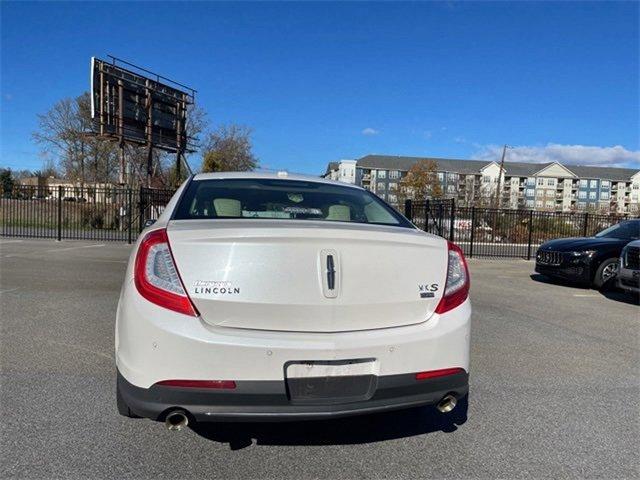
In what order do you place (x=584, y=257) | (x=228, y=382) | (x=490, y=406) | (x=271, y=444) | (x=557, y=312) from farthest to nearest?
(x=584, y=257) < (x=557, y=312) < (x=490, y=406) < (x=271, y=444) < (x=228, y=382)

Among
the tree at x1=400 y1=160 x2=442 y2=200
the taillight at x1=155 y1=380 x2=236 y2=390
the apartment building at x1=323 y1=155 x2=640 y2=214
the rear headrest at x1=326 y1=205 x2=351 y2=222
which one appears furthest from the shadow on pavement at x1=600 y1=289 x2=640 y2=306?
the apartment building at x1=323 y1=155 x2=640 y2=214

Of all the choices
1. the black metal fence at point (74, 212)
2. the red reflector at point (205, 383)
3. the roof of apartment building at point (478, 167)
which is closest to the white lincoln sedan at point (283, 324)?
the red reflector at point (205, 383)

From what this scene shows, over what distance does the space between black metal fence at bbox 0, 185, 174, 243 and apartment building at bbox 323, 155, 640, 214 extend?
8114 cm

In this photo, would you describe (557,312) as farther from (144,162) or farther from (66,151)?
→ (66,151)

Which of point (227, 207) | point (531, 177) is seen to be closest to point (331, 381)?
point (227, 207)

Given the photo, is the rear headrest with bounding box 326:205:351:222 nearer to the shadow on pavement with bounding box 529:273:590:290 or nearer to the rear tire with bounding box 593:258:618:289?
the rear tire with bounding box 593:258:618:289

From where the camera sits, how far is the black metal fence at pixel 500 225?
17969mm

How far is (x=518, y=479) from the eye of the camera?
8.80ft

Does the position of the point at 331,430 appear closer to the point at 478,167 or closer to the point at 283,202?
the point at 283,202

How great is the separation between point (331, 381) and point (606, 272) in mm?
9181

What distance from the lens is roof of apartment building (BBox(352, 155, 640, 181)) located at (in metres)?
105

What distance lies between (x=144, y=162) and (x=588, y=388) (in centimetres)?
3869

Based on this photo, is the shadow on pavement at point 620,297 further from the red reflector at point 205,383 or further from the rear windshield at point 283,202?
the red reflector at point 205,383

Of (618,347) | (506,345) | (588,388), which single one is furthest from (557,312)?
(588,388)
